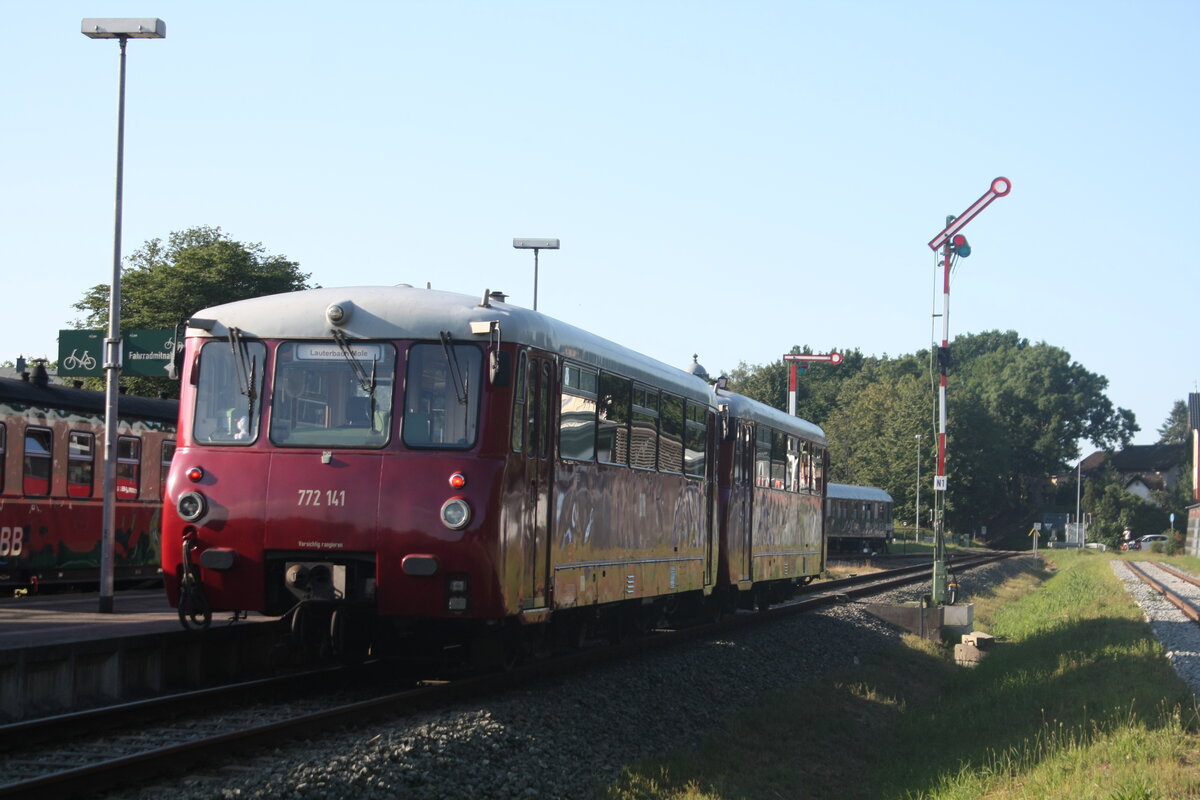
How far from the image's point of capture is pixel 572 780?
946 cm

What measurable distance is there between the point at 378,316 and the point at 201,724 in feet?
11.5

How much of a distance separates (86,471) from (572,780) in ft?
46.4

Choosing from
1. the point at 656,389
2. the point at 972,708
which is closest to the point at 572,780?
the point at 656,389

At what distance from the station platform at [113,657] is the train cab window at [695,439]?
551 cm

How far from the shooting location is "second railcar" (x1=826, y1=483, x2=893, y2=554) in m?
59.5

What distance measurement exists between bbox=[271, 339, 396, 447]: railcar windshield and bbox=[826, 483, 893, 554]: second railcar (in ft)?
Answer: 154

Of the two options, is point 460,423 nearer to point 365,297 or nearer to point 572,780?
point 365,297

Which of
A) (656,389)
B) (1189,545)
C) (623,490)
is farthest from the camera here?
(1189,545)

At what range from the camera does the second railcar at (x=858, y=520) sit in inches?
2341

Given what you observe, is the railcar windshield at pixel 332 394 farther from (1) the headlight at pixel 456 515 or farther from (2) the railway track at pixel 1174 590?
(2) the railway track at pixel 1174 590

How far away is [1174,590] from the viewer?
39.9 metres

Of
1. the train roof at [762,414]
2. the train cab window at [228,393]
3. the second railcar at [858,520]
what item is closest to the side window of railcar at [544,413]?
the train cab window at [228,393]

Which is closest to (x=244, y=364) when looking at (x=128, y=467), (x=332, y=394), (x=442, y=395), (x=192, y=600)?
(x=332, y=394)

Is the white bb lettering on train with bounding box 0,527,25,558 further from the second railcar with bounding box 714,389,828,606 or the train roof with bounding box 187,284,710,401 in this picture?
the second railcar with bounding box 714,389,828,606
